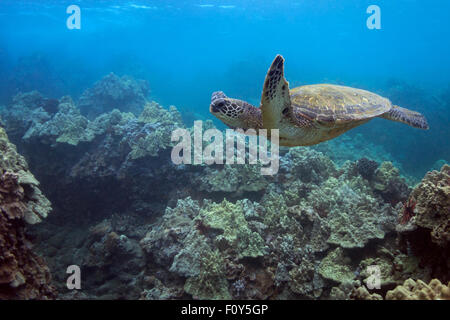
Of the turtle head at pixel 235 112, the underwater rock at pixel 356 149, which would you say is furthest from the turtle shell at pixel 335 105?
the underwater rock at pixel 356 149

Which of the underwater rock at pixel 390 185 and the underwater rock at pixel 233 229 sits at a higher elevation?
the underwater rock at pixel 390 185

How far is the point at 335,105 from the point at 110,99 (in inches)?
646

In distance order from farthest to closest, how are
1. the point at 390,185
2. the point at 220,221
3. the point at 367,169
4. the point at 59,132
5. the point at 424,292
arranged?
the point at 59,132
the point at 367,169
the point at 390,185
the point at 220,221
the point at 424,292

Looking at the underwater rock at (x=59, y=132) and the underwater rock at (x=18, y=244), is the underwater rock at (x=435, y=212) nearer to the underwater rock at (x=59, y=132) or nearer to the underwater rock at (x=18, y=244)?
the underwater rock at (x=18, y=244)

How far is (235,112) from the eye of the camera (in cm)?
311

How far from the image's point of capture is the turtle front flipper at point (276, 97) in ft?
8.29

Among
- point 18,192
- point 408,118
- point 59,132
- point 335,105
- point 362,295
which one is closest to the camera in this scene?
point 362,295

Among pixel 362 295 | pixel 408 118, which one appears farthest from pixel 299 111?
pixel 408 118

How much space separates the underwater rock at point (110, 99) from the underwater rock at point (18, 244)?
13.3 m

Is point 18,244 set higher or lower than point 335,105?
lower

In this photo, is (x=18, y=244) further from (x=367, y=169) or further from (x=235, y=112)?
(x=367, y=169)

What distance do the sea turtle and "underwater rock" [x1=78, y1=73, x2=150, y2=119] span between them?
14.4 m

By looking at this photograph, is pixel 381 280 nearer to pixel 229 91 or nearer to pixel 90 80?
pixel 229 91

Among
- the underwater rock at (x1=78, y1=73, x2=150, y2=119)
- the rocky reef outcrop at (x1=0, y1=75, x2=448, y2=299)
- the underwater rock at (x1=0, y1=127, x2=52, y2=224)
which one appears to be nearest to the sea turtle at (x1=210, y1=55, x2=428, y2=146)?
the rocky reef outcrop at (x1=0, y1=75, x2=448, y2=299)
